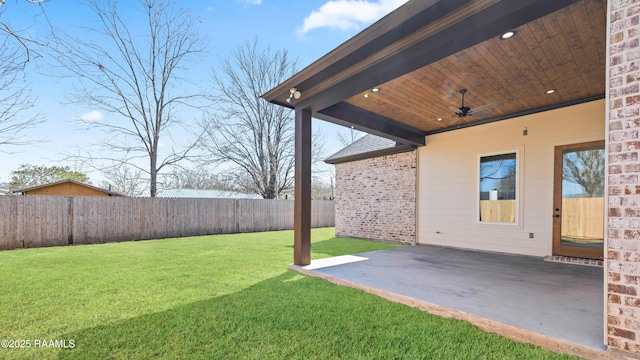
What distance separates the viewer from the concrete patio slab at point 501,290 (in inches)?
92.7

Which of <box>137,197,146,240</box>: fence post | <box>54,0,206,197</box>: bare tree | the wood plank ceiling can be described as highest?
<box>54,0,206,197</box>: bare tree

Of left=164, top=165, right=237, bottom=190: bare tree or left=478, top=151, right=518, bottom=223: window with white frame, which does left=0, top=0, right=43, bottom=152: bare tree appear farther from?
left=478, top=151, right=518, bottom=223: window with white frame

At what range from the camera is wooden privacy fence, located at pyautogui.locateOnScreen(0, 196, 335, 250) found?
7445mm

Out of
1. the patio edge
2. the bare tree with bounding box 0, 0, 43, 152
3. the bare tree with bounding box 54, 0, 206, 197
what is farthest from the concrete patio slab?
the bare tree with bounding box 54, 0, 206, 197

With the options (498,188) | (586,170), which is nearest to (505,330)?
(586,170)

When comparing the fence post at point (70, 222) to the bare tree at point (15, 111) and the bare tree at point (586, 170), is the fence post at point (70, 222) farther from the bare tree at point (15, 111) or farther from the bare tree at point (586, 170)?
the bare tree at point (586, 170)

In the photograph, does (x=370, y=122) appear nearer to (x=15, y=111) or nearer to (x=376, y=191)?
(x=376, y=191)

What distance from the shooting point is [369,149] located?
30.1ft

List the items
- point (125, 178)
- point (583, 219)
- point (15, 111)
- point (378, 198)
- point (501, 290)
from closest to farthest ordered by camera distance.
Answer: point (501, 290)
point (583, 219)
point (15, 111)
point (378, 198)
point (125, 178)

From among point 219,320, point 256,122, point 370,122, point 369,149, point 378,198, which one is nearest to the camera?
point 219,320

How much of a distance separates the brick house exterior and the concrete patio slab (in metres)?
2.40

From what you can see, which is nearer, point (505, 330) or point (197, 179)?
point (505, 330)

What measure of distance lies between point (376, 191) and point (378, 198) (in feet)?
0.76

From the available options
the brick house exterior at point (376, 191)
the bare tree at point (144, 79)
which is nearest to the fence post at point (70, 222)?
the bare tree at point (144, 79)
